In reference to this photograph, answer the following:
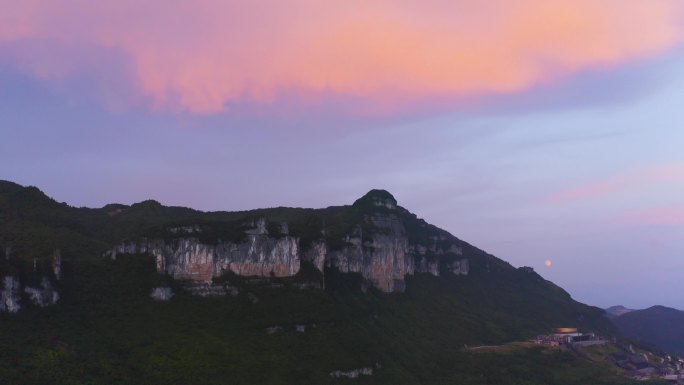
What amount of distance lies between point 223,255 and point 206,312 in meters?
15.8

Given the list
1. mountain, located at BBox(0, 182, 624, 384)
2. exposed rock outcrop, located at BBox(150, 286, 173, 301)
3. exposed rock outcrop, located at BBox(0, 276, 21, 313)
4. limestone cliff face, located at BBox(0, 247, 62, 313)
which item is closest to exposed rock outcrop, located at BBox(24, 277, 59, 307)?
limestone cliff face, located at BBox(0, 247, 62, 313)

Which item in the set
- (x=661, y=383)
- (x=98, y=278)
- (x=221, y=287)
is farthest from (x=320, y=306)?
(x=661, y=383)

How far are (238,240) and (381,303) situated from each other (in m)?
56.0

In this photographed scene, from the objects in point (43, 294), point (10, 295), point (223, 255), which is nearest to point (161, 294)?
point (223, 255)

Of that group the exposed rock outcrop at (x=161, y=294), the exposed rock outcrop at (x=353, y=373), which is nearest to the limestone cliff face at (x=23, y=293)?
the exposed rock outcrop at (x=161, y=294)

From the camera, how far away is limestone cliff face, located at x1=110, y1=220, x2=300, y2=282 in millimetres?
138500

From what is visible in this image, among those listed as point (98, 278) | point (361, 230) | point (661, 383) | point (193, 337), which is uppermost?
point (361, 230)

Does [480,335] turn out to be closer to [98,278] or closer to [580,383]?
[580,383]

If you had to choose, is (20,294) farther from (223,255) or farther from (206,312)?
(223,255)

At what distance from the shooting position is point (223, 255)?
14588cm

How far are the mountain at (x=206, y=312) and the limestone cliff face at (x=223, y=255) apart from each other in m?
0.24

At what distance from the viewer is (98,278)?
129750 millimetres

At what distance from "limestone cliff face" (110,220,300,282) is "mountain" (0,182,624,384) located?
0.79ft

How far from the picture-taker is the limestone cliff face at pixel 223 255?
138500 millimetres
